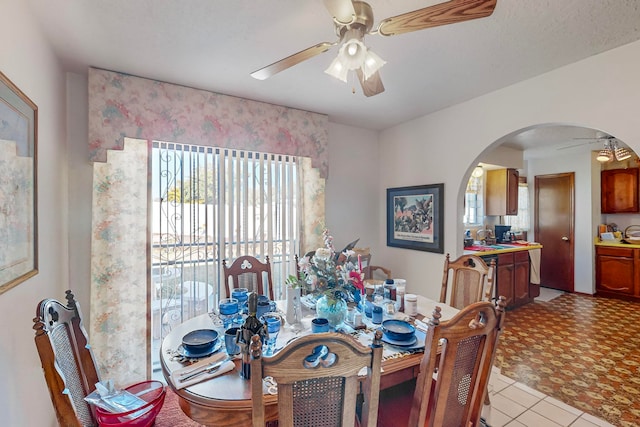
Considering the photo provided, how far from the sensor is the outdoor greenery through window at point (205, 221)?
2676 mm

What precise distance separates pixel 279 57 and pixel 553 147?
4882 mm

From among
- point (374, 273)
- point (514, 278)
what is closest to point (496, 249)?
point (514, 278)

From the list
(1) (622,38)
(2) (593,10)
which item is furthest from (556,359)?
(2) (593,10)

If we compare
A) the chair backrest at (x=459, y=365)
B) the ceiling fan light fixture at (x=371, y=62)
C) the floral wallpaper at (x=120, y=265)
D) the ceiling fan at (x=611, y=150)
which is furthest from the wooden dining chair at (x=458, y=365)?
the ceiling fan at (x=611, y=150)

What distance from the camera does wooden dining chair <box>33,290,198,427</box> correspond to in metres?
0.95

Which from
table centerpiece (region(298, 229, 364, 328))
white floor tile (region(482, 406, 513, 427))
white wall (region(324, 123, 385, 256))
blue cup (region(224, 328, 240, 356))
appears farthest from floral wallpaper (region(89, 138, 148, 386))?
white floor tile (region(482, 406, 513, 427))

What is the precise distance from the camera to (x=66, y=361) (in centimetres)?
114

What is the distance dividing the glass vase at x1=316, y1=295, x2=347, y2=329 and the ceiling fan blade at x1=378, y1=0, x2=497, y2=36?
1394 millimetres

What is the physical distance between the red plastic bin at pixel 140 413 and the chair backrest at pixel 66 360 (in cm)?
5

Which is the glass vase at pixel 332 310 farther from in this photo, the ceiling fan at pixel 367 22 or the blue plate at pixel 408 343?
the ceiling fan at pixel 367 22

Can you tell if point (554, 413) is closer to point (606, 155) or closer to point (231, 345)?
point (231, 345)

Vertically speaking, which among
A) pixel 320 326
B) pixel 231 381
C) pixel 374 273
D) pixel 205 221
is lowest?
pixel 374 273

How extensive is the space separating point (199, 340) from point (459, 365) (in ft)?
A: 4.11

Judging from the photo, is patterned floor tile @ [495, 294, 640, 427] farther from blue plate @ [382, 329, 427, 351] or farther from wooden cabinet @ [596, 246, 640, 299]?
blue plate @ [382, 329, 427, 351]
